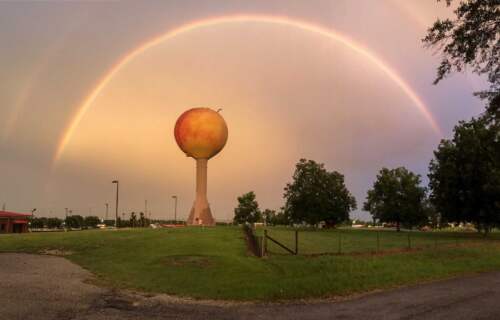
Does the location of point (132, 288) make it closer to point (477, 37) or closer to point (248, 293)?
point (248, 293)

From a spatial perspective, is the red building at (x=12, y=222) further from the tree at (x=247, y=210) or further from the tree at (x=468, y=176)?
the tree at (x=468, y=176)

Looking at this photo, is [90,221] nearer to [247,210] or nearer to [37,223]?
Result: [37,223]

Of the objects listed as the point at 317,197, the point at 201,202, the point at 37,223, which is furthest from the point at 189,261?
the point at 37,223

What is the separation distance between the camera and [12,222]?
9288cm

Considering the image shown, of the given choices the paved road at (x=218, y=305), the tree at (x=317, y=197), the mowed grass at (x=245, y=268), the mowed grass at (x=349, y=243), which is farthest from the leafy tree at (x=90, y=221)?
the paved road at (x=218, y=305)

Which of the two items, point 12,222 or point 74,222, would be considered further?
point 74,222

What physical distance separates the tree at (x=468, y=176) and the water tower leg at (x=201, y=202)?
31.4 m

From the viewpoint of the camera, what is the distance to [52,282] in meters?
17.5

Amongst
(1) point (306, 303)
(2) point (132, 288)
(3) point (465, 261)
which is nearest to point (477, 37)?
(1) point (306, 303)

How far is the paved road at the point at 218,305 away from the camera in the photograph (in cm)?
1221

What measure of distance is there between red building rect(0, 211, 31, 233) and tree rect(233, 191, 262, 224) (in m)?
47.4

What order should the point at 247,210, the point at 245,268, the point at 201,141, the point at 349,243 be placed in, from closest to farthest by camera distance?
the point at 245,268, the point at 349,243, the point at 201,141, the point at 247,210

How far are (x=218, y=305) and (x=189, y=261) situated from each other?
9215mm

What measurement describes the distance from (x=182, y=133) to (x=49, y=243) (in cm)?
3229
